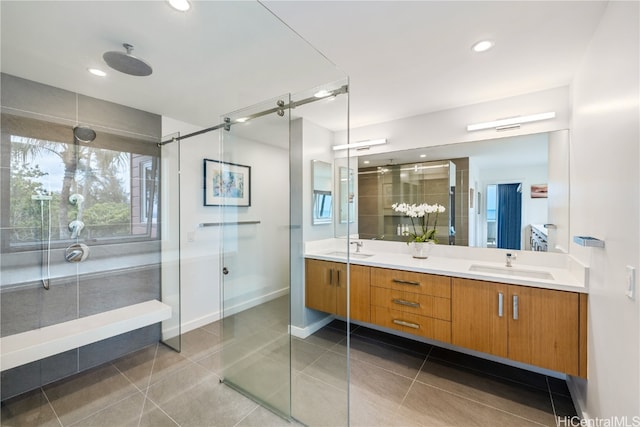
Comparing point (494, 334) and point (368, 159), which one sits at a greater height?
point (368, 159)

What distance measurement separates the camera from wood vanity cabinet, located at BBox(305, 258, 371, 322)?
2500 mm

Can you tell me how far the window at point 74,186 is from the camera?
1.86 metres

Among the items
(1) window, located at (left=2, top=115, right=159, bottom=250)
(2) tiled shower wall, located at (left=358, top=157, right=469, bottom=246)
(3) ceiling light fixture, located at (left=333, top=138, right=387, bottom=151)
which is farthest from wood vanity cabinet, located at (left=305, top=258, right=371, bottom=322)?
(1) window, located at (left=2, top=115, right=159, bottom=250)

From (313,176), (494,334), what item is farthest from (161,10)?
(494,334)

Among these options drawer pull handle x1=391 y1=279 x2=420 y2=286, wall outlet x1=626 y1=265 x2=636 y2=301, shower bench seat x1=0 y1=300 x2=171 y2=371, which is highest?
wall outlet x1=626 y1=265 x2=636 y2=301

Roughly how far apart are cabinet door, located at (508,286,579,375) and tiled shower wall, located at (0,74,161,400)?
10.5 feet

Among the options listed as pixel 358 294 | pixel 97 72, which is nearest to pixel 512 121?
pixel 358 294

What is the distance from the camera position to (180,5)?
1.30m

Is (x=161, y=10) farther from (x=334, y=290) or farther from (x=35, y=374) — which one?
(x=35, y=374)

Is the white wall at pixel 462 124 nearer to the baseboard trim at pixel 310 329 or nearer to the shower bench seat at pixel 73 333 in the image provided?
the baseboard trim at pixel 310 329

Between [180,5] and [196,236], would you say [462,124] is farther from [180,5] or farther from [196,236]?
[196,236]

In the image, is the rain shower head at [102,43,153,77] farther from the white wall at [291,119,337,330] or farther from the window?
the white wall at [291,119,337,330]

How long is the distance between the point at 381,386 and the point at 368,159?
227cm

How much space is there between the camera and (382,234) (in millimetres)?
3109
